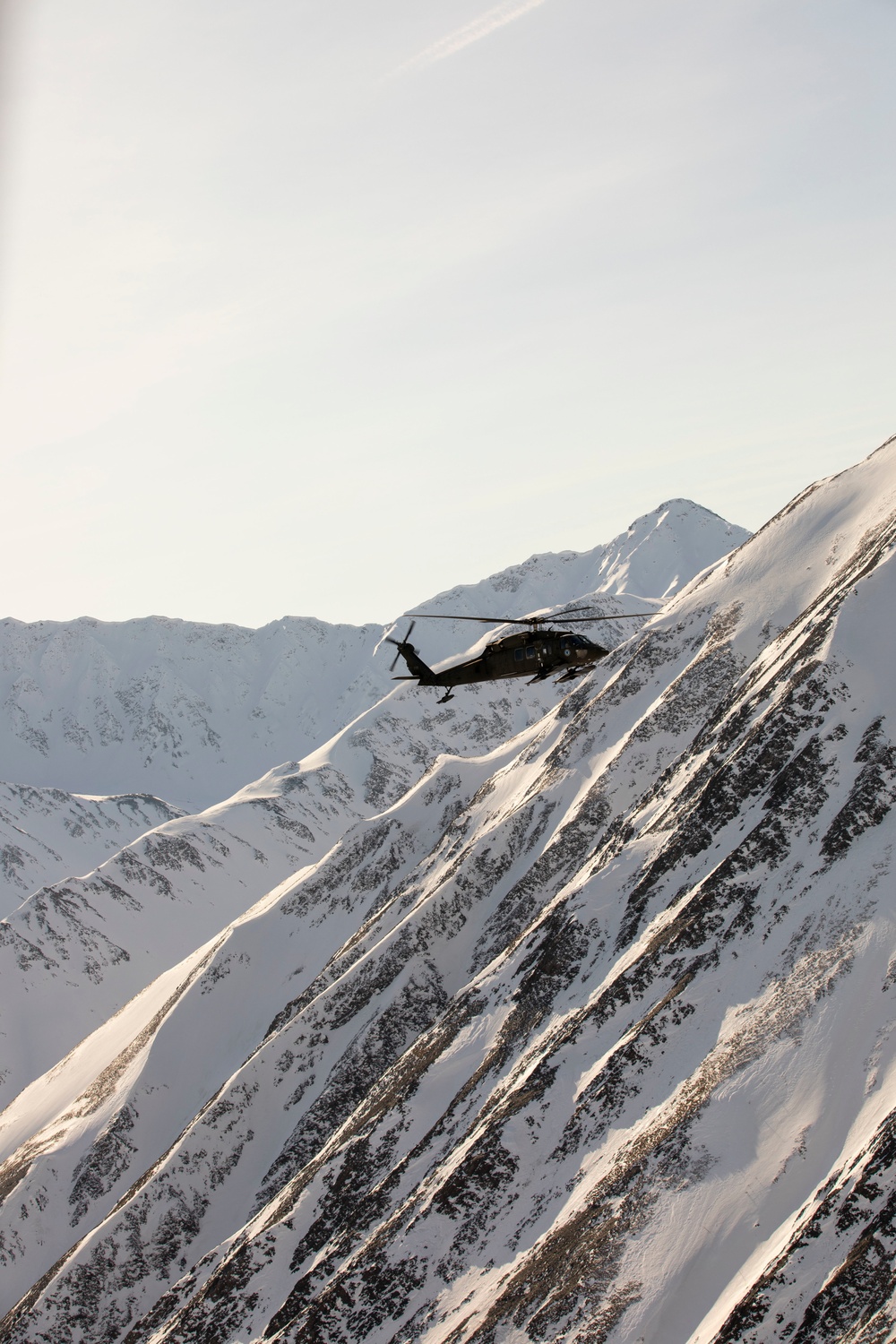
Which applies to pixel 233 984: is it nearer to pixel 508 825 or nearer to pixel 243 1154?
pixel 243 1154

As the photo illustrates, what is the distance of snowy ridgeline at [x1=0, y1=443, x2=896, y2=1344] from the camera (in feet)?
225

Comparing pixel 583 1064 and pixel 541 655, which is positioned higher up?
pixel 541 655

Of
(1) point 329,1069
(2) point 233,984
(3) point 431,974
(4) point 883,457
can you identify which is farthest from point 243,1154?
(4) point 883,457

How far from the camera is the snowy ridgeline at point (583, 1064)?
6862 cm

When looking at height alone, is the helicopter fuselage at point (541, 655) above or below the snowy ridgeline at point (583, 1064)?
above

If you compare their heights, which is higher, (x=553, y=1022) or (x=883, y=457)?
(x=883, y=457)

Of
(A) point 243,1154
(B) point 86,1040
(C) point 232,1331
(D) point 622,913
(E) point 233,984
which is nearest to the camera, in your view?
(C) point 232,1331

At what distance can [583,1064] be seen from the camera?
281 feet

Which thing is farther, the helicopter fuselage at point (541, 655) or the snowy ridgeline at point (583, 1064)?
the snowy ridgeline at point (583, 1064)

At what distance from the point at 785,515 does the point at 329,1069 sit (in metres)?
88.7

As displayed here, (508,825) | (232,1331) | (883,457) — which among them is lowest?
(232,1331)

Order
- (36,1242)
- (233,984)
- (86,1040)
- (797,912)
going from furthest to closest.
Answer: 1. (86,1040)
2. (233,984)
3. (36,1242)
4. (797,912)

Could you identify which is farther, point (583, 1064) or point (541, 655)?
point (583, 1064)

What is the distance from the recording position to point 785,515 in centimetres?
14412
